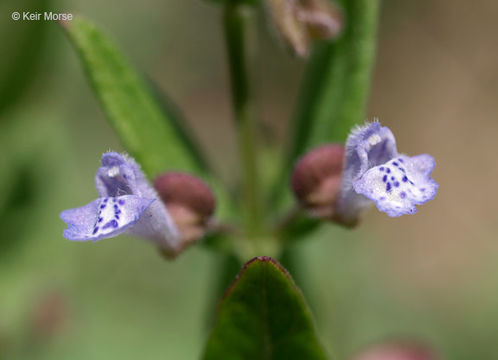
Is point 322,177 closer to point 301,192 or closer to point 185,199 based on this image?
point 301,192

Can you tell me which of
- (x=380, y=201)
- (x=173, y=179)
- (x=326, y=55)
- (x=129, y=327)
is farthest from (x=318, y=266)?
(x=380, y=201)

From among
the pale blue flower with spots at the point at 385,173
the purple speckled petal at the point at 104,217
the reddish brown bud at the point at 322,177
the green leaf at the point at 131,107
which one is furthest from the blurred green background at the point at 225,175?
the purple speckled petal at the point at 104,217

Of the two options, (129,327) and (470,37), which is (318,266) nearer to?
(129,327)

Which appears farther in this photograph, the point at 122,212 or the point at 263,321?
the point at 263,321

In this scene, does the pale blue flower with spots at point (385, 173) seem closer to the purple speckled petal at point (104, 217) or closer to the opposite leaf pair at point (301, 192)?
the opposite leaf pair at point (301, 192)

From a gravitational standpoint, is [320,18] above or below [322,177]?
above

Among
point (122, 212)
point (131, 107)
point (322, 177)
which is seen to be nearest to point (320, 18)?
point (322, 177)

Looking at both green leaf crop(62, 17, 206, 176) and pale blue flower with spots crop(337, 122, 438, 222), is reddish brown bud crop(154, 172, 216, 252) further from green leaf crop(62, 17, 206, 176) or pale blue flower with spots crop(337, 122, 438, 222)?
pale blue flower with spots crop(337, 122, 438, 222)
